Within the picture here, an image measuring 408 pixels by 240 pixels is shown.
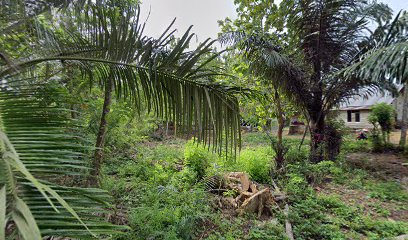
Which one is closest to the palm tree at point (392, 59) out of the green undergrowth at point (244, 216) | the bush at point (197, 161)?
the green undergrowth at point (244, 216)

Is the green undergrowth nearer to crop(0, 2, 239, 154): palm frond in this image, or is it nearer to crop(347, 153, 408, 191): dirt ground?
crop(0, 2, 239, 154): palm frond

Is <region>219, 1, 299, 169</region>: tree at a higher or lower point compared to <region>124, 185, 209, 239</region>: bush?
higher

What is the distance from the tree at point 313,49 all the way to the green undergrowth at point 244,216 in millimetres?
1640

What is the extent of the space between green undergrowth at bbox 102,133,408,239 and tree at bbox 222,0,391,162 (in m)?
1.64

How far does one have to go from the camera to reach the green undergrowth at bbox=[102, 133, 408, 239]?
2.47 m

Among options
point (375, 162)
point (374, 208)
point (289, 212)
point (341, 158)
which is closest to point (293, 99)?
point (341, 158)

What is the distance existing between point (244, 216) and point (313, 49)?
4.79m

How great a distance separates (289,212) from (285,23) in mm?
4912

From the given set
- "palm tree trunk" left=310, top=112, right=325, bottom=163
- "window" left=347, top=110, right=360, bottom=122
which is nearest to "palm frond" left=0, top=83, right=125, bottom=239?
"palm tree trunk" left=310, top=112, right=325, bottom=163

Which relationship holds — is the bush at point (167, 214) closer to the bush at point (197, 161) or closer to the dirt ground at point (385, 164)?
the bush at point (197, 161)

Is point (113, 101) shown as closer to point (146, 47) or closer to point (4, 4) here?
point (4, 4)

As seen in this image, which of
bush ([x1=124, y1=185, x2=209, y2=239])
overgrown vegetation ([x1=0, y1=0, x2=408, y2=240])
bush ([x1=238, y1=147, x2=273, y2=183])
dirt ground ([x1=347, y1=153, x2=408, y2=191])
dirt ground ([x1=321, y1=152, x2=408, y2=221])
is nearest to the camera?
overgrown vegetation ([x1=0, y1=0, x2=408, y2=240])

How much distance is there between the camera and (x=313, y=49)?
595cm

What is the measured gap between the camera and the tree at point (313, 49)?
5.48 m
